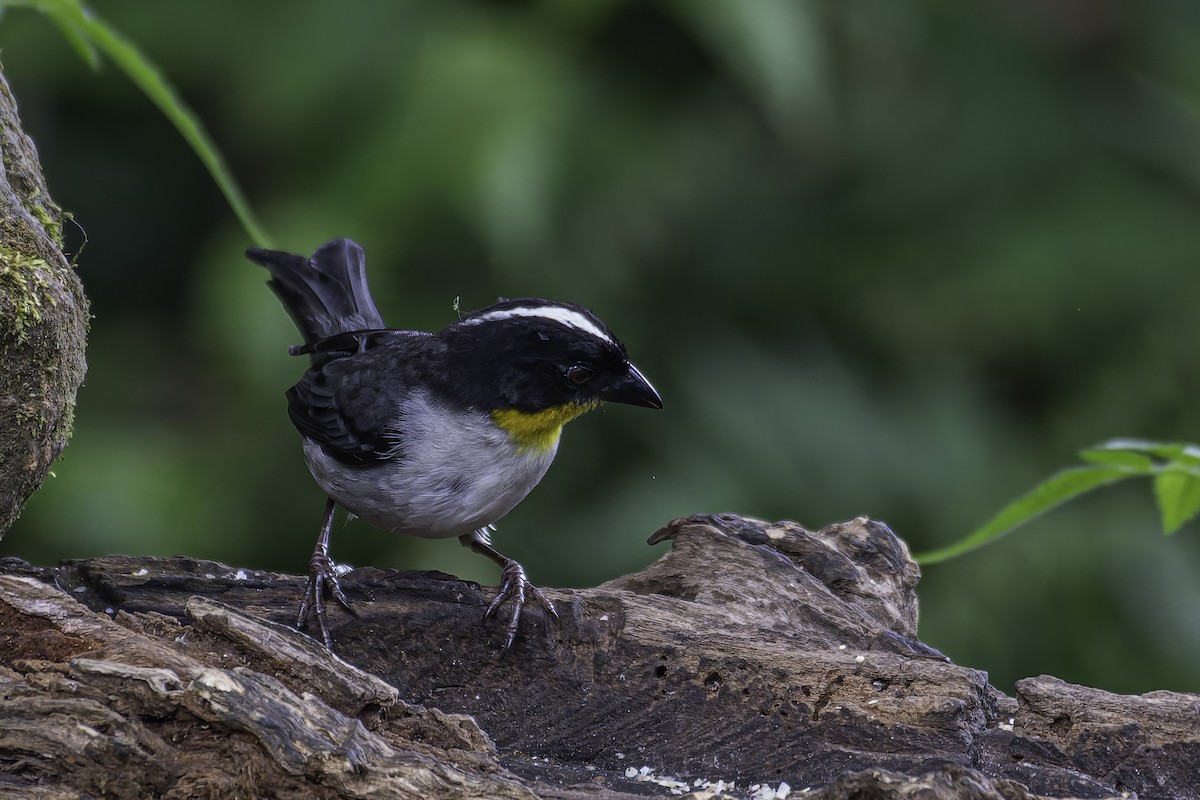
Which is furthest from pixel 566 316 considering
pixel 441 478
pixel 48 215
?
pixel 48 215

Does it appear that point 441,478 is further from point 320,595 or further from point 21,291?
point 21,291

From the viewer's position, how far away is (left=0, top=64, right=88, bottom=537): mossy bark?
9.93 ft

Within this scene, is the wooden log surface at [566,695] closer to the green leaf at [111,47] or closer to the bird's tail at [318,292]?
the green leaf at [111,47]

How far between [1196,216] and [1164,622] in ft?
7.71

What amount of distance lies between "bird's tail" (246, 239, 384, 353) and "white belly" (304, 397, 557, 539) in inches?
35.4

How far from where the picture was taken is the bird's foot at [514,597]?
3.50m

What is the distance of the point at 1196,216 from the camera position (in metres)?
7.34

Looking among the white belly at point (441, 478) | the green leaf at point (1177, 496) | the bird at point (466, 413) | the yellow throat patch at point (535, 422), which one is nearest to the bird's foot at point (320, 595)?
the bird at point (466, 413)

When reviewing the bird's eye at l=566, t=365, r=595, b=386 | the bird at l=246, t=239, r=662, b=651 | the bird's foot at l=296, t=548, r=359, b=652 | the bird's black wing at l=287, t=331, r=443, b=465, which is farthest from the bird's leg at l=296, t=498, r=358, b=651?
the bird's eye at l=566, t=365, r=595, b=386

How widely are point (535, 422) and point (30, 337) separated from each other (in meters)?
1.58

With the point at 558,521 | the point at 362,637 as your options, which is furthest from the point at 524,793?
the point at 558,521

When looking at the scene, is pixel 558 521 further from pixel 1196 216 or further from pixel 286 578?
pixel 1196 216

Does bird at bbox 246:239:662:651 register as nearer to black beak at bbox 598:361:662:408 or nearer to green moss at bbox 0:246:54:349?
black beak at bbox 598:361:662:408

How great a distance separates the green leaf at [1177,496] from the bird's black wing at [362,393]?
7.04 feet
